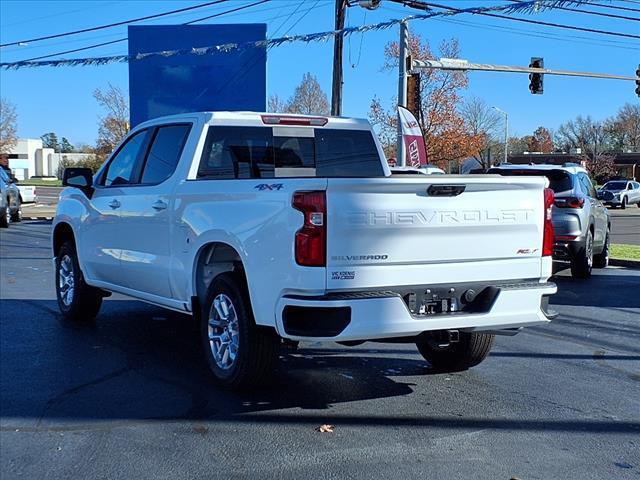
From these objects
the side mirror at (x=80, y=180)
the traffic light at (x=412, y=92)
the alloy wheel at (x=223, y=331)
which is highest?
the traffic light at (x=412, y=92)

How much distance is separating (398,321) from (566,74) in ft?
69.9

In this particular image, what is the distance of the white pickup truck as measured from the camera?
15.1 feet

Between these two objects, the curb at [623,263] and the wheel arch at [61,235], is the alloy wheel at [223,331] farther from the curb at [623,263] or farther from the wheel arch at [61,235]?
the curb at [623,263]

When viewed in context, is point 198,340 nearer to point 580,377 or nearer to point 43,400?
point 43,400

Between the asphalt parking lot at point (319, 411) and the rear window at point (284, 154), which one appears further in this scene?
the rear window at point (284, 154)

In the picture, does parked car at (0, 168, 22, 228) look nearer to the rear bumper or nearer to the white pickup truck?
the white pickup truck

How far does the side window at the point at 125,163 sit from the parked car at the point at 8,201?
15.5m

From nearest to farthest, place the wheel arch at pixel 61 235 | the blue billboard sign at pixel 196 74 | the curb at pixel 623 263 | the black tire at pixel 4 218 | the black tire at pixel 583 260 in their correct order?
the wheel arch at pixel 61 235 → the black tire at pixel 583 260 → the curb at pixel 623 263 → the blue billboard sign at pixel 196 74 → the black tire at pixel 4 218

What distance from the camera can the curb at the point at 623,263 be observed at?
46.5 ft

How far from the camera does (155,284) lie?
21.2 feet

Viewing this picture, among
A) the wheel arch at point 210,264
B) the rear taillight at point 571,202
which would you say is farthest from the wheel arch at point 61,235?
the rear taillight at point 571,202

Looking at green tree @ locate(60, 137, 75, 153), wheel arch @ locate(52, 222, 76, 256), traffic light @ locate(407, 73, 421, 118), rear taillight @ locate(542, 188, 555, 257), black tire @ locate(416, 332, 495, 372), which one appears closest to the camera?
rear taillight @ locate(542, 188, 555, 257)

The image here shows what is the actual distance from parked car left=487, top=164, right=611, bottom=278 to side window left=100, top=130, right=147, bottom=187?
19.4ft

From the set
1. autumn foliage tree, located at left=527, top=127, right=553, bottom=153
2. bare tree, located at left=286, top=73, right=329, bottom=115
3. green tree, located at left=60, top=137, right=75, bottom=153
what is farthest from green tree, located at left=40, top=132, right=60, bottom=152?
bare tree, located at left=286, top=73, right=329, bottom=115
